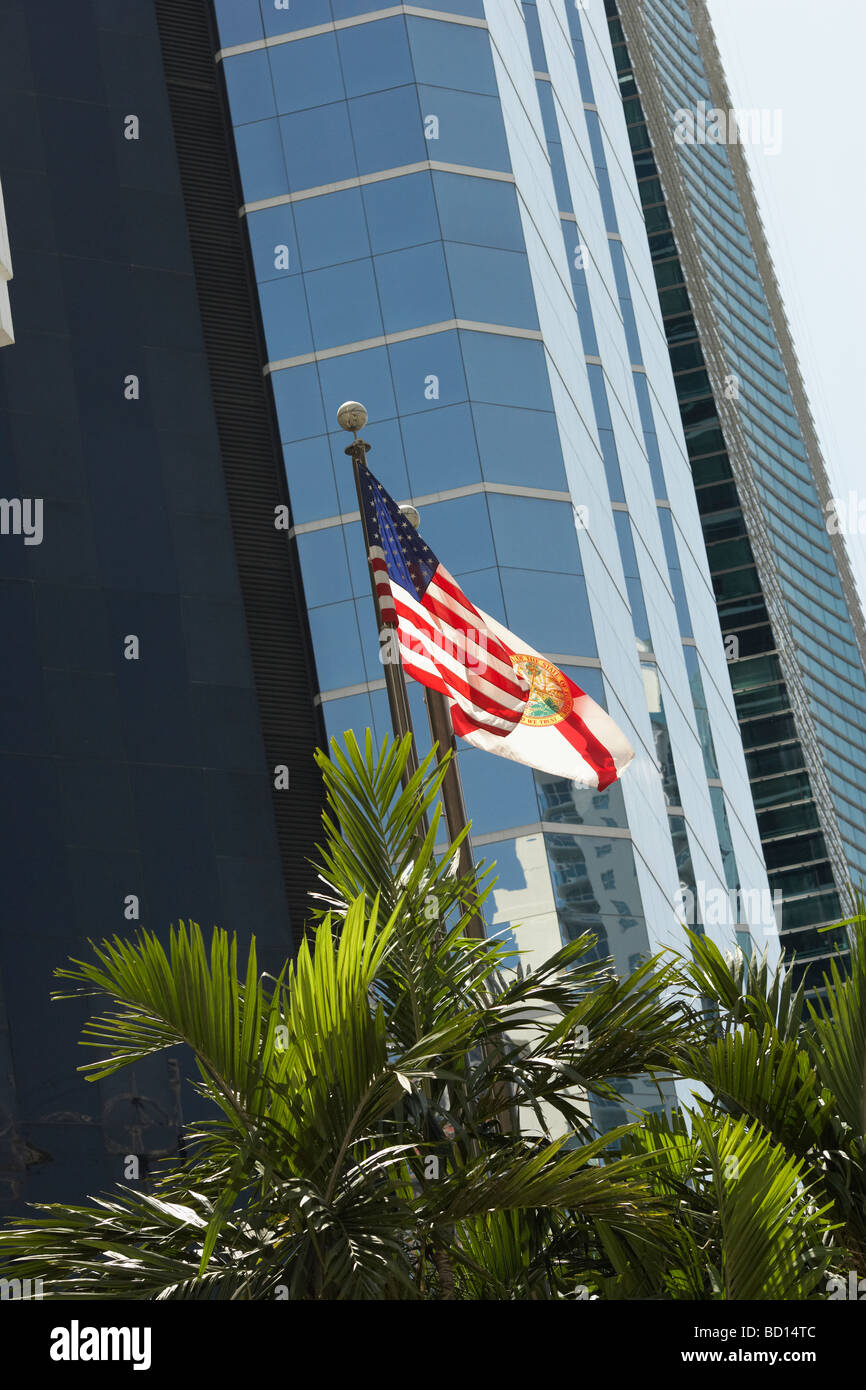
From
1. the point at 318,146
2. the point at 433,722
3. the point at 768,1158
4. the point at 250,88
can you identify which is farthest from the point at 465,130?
the point at 768,1158

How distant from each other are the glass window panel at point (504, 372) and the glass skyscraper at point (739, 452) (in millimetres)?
→ 33471

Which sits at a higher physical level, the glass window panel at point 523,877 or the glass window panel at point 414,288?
the glass window panel at point 414,288

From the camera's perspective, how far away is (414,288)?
32.0m

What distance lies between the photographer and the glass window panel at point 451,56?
33375mm

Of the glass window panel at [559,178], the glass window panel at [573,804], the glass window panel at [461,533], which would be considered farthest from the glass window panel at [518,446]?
the glass window panel at [559,178]

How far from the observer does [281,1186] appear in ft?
22.9

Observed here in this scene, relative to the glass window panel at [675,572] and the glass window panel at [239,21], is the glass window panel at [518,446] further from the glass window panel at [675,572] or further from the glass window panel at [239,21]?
the glass window panel at [675,572]

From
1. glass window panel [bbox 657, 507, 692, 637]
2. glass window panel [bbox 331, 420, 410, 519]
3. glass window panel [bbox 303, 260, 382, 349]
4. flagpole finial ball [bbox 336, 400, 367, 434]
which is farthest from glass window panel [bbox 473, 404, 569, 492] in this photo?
flagpole finial ball [bbox 336, 400, 367, 434]

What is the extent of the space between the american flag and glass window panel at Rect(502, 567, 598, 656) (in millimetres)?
16005

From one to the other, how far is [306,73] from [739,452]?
52.5m

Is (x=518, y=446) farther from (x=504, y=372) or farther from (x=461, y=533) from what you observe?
(x=461, y=533)

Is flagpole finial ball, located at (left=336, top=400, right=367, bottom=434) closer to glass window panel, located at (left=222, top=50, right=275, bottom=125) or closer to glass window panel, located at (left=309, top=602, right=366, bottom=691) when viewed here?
glass window panel, located at (left=309, top=602, right=366, bottom=691)
